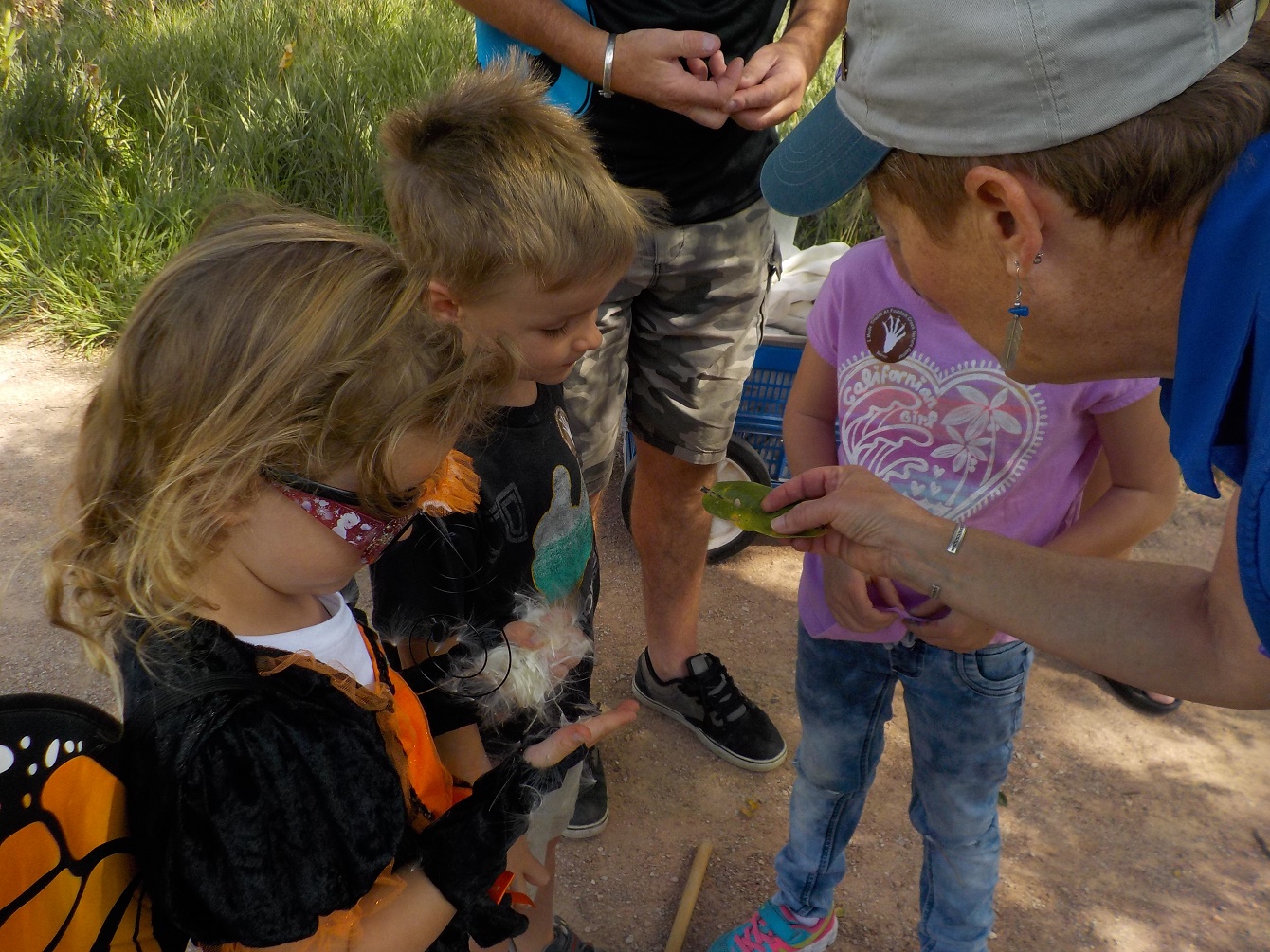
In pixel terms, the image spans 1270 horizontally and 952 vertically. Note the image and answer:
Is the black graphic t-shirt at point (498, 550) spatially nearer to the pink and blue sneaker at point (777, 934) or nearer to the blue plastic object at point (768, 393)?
the pink and blue sneaker at point (777, 934)

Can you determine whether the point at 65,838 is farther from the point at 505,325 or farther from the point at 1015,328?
the point at 1015,328

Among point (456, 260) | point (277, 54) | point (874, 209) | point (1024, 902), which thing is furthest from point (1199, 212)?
point (277, 54)

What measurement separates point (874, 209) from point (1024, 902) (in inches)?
84.6

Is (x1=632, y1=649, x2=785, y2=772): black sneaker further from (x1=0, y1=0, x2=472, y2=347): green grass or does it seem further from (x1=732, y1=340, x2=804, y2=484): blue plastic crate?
(x1=0, y1=0, x2=472, y2=347): green grass

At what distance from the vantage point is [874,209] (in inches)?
60.6

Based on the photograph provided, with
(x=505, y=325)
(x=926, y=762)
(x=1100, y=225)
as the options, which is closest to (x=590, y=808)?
(x=926, y=762)

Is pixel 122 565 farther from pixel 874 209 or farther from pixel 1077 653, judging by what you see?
pixel 1077 653

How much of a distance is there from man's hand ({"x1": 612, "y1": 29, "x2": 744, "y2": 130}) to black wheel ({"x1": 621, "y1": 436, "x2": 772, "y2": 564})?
1.41 m

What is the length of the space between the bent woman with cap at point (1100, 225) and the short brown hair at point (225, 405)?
72cm

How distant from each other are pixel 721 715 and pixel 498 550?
146 cm

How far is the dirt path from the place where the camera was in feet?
8.84

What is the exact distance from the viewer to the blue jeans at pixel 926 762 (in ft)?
6.57

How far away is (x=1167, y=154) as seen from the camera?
45.6 inches

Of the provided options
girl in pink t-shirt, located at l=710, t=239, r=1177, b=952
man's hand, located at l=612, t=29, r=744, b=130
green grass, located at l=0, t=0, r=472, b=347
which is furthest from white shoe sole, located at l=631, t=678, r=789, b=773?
green grass, located at l=0, t=0, r=472, b=347
